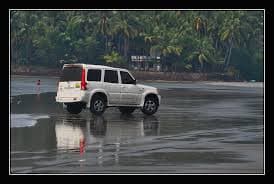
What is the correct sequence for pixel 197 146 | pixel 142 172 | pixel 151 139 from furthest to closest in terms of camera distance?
pixel 151 139 → pixel 197 146 → pixel 142 172

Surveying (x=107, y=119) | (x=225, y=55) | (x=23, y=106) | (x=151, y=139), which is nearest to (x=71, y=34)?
(x=225, y=55)

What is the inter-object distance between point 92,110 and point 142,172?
13.8 meters

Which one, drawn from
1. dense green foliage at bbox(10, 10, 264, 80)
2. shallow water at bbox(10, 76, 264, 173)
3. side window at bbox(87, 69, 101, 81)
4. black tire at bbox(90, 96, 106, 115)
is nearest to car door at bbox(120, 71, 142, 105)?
shallow water at bbox(10, 76, 264, 173)

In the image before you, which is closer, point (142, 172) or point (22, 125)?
point (142, 172)

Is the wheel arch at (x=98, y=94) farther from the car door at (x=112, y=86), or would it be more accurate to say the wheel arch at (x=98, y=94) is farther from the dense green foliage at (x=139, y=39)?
the dense green foliage at (x=139, y=39)

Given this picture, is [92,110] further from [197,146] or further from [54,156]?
[54,156]

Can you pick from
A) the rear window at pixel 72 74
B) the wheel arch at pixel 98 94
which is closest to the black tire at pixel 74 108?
the rear window at pixel 72 74

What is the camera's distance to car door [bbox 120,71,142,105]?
26.6 meters

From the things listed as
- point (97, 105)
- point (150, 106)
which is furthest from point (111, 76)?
point (150, 106)

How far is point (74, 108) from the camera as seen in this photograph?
27109 millimetres

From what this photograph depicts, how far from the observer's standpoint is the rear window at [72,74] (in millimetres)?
25844
